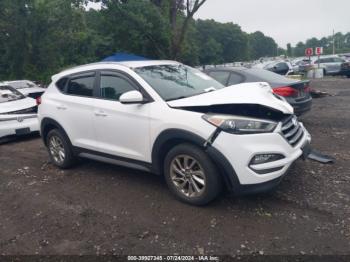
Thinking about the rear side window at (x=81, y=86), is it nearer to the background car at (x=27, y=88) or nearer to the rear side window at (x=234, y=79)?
the rear side window at (x=234, y=79)

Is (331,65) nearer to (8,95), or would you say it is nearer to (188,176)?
(8,95)

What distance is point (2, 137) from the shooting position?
8.29m

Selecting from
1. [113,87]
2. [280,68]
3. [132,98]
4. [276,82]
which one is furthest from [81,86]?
[280,68]

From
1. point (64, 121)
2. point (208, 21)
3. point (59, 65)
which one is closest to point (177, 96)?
point (64, 121)

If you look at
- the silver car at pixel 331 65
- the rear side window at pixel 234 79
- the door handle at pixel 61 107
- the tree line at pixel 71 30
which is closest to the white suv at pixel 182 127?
the door handle at pixel 61 107

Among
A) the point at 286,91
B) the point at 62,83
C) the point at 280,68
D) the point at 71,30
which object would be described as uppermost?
the point at 71,30

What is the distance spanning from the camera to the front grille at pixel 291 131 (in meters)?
4.14

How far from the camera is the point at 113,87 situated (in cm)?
512

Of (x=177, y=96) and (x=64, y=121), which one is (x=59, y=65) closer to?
(x=64, y=121)

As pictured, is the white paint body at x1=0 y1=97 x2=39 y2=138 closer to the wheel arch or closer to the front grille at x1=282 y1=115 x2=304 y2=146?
the wheel arch

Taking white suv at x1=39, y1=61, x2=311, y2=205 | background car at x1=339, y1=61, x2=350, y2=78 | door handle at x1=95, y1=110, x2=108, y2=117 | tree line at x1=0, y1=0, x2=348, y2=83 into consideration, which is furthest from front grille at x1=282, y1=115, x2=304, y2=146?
background car at x1=339, y1=61, x2=350, y2=78

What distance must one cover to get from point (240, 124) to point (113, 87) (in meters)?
2.03

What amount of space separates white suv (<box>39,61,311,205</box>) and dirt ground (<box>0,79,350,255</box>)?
358mm

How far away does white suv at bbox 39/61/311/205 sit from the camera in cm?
391
